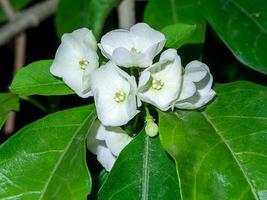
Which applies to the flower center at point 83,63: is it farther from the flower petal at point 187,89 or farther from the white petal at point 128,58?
the flower petal at point 187,89

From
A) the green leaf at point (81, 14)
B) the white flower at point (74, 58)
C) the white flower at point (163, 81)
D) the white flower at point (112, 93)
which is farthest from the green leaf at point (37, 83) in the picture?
the green leaf at point (81, 14)

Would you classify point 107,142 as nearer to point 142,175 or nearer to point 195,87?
point 142,175

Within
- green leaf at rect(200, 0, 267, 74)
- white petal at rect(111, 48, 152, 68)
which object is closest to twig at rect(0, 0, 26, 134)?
green leaf at rect(200, 0, 267, 74)

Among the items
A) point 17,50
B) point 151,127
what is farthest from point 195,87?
point 17,50

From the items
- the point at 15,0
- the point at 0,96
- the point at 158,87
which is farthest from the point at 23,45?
the point at 158,87

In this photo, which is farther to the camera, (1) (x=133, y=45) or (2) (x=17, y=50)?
(2) (x=17, y=50)

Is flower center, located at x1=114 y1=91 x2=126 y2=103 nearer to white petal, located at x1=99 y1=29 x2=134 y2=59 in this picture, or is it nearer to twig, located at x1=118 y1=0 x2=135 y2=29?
white petal, located at x1=99 y1=29 x2=134 y2=59
